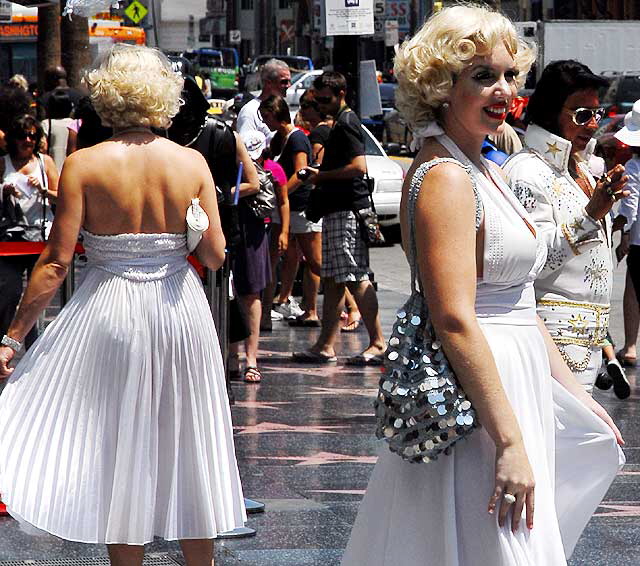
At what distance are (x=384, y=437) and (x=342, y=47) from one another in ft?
34.7

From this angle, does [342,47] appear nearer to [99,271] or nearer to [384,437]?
[99,271]

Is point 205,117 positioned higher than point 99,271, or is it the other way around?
point 205,117

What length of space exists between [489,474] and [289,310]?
961 centimetres

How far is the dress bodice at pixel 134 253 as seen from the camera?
4.85 metres

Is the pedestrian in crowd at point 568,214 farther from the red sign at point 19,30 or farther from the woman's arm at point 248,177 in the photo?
the red sign at point 19,30

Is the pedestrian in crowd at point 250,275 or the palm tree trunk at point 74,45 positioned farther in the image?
the palm tree trunk at point 74,45

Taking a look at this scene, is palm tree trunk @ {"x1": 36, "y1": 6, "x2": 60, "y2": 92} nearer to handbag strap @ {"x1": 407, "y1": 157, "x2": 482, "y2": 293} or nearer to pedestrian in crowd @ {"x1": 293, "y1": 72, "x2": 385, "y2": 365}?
pedestrian in crowd @ {"x1": 293, "y1": 72, "x2": 385, "y2": 365}

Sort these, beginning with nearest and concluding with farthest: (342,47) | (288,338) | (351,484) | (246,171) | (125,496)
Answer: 1. (125,496)
2. (351,484)
3. (246,171)
4. (288,338)
5. (342,47)

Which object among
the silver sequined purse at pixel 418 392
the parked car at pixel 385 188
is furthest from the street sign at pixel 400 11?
the silver sequined purse at pixel 418 392

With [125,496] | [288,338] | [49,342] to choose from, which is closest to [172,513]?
[125,496]

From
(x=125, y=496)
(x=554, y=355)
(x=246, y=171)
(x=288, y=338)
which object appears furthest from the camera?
(x=288, y=338)

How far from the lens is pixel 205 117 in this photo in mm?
7090

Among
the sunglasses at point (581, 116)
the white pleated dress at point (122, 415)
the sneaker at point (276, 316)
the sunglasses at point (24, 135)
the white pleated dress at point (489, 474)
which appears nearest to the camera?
the white pleated dress at point (489, 474)

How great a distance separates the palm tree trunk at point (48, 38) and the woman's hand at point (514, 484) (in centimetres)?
2107
